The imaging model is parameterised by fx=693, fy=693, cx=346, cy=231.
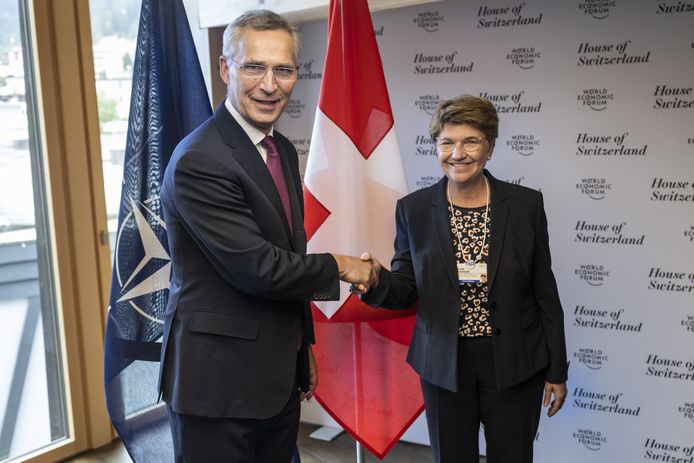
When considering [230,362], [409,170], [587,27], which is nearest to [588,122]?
[587,27]

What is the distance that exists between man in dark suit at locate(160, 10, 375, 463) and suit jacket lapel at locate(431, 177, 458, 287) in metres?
0.45

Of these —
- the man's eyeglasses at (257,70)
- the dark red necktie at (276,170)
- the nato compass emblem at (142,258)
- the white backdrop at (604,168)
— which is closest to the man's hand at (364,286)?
the dark red necktie at (276,170)

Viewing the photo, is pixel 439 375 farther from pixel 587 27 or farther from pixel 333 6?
pixel 587 27

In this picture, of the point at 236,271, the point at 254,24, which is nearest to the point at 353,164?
the point at 254,24

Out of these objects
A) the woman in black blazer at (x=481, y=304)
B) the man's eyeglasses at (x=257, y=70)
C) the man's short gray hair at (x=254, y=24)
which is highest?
the man's short gray hair at (x=254, y=24)

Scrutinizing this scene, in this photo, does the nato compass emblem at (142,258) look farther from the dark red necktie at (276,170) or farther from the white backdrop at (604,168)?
the white backdrop at (604,168)

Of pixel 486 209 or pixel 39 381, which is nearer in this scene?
pixel 486 209

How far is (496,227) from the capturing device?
217cm

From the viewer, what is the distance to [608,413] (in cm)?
303

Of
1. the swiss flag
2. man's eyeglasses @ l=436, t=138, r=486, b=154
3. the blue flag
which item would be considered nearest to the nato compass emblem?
the blue flag

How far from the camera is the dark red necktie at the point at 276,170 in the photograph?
1.95 metres

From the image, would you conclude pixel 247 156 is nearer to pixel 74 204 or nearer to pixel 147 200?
pixel 147 200

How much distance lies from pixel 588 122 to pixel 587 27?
1.28ft

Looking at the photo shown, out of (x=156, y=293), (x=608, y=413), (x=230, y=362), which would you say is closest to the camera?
(x=230, y=362)
